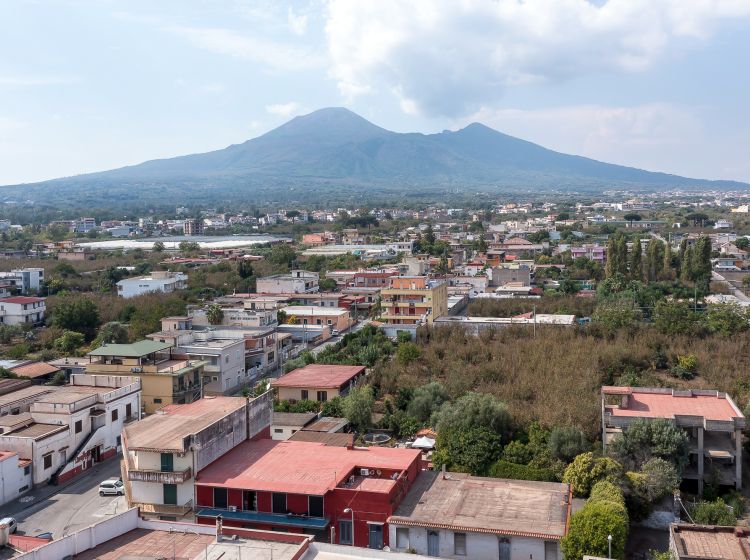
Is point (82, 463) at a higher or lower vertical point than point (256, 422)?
lower

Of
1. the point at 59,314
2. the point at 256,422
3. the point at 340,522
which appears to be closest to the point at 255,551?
the point at 340,522

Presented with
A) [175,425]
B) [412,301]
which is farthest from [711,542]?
[412,301]

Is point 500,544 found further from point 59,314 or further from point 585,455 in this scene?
point 59,314

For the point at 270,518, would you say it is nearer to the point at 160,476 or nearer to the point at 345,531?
the point at 345,531

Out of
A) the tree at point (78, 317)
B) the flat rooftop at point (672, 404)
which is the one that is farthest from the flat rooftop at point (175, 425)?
the tree at point (78, 317)

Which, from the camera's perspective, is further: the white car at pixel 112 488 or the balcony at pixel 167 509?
the white car at pixel 112 488

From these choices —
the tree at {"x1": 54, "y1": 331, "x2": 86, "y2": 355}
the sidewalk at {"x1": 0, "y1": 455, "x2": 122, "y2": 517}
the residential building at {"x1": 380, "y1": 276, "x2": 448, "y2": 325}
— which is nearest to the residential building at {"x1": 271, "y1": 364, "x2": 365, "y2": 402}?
the sidewalk at {"x1": 0, "y1": 455, "x2": 122, "y2": 517}

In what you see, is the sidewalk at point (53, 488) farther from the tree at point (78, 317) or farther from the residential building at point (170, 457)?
the tree at point (78, 317)
